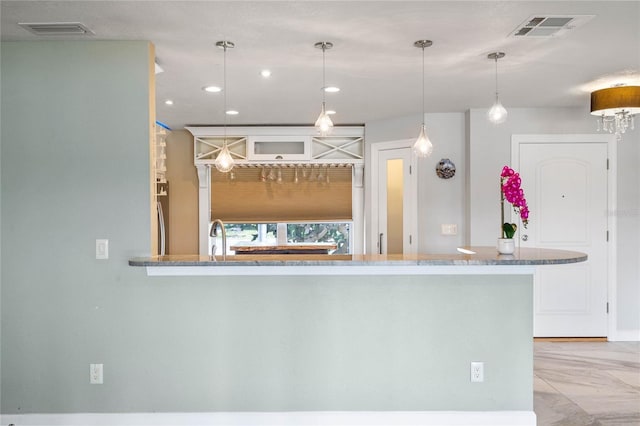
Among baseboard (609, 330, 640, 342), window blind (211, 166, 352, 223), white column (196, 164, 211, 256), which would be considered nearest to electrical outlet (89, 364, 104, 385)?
white column (196, 164, 211, 256)

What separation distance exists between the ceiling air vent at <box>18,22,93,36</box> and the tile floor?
142 inches

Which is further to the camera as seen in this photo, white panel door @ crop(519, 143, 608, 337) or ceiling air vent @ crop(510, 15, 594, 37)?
white panel door @ crop(519, 143, 608, 337)

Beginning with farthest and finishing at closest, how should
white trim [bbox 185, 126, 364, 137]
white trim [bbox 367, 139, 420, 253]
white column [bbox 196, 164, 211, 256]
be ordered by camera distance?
white column [bbox 196, 164, 211, 256] → white trim [bbox 185, 126, 364, 137] → white trim [bbox 367, 139, 420, 253]

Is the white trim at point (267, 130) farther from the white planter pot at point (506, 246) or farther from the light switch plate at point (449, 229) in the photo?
the white planter pot at point (506, 246)

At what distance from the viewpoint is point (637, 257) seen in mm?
4801

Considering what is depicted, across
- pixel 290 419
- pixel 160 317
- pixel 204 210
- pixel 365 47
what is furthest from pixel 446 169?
pixel 160 317

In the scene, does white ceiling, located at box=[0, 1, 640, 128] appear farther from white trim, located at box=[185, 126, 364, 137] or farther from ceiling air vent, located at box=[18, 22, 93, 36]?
white trim, located at box=[185, 126, 364, 137]

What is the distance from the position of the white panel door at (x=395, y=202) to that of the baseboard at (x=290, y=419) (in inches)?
101

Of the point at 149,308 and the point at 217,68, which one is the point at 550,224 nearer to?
the point at 217,68

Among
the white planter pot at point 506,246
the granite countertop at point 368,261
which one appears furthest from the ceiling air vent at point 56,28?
the white planter pot at point 506,246

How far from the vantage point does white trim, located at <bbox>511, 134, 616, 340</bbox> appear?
4.79 m

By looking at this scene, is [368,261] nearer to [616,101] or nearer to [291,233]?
[616,101]

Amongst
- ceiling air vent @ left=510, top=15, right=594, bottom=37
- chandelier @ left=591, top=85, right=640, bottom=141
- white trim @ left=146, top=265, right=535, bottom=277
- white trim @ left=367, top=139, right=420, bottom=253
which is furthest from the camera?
white trim @ left=367, top=139, right=420, bottom=253

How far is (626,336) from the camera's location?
15.8 feet
